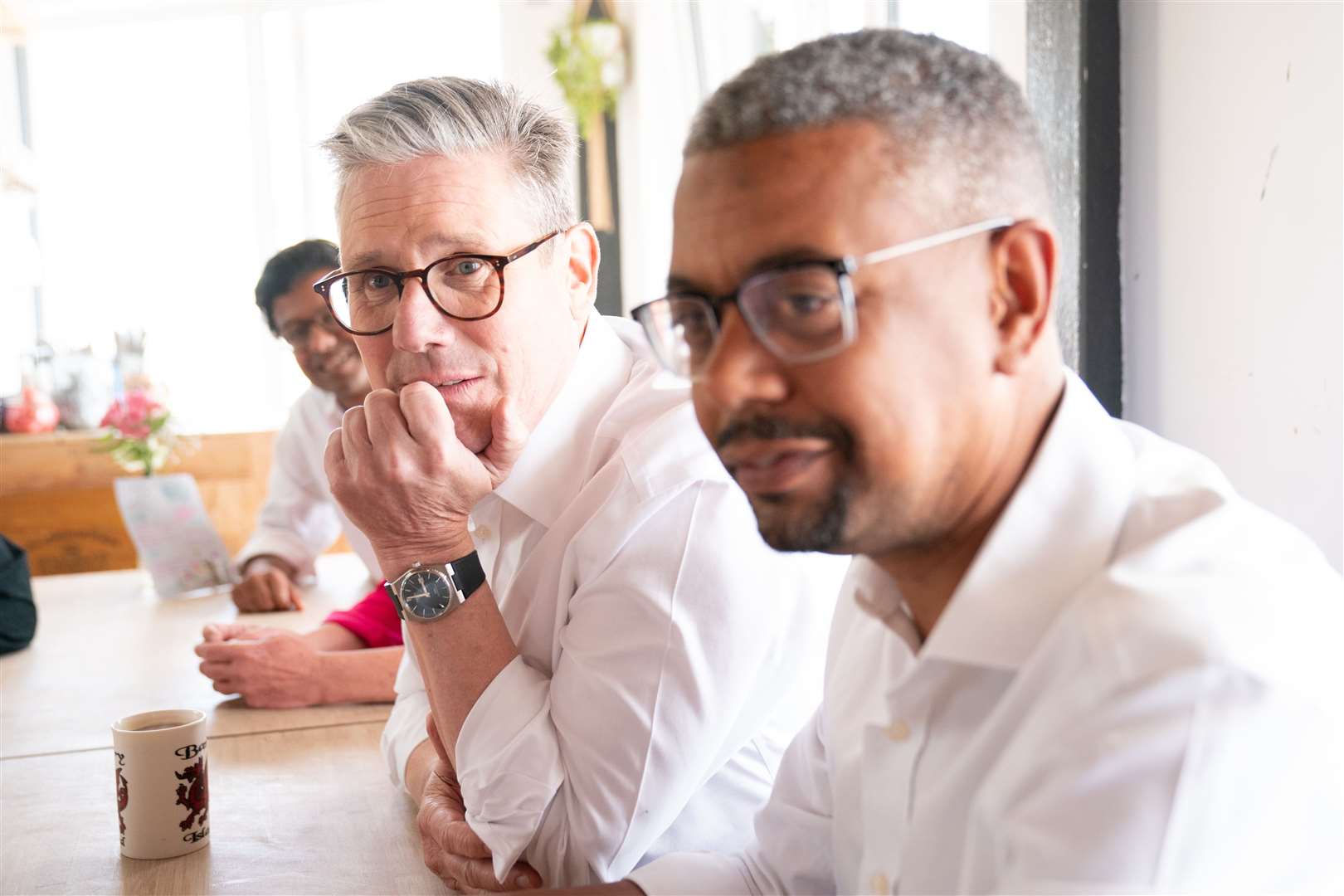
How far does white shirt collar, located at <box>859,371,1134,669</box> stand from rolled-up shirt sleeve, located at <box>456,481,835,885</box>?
38cm

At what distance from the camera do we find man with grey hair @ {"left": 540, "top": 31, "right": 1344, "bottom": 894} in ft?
2.02

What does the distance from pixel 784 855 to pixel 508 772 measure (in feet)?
0.85

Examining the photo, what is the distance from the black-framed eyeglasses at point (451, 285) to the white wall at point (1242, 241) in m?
0.77

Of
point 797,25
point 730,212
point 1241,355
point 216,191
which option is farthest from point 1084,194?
point 216,191

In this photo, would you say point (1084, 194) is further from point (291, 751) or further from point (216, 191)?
point (216, 191)

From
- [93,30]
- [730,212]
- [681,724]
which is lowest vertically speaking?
[681,724]

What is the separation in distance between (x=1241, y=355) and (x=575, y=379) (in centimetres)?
73

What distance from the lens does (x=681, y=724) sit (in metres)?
1.10

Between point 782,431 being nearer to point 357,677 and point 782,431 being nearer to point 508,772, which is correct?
point 508,772

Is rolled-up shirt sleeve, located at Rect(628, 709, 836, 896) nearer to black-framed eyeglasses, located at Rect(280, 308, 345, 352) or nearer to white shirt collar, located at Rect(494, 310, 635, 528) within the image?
white shirt collar, located at Rect(494, 310, 635, 528)

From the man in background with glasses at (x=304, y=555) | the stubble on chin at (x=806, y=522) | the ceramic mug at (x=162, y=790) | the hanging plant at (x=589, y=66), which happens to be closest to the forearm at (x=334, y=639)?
the man in background with glasses at (x=304, y=555)

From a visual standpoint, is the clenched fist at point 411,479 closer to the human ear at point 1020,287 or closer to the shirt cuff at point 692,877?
the shirt cuff at point 692,877

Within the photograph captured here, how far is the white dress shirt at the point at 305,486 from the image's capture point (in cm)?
287

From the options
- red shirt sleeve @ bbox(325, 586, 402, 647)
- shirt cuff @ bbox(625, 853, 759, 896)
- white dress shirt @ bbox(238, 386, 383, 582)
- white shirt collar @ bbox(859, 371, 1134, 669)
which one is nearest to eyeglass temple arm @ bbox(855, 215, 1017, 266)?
white shirt collar @ bbox(859, 371, 1134, 669)
